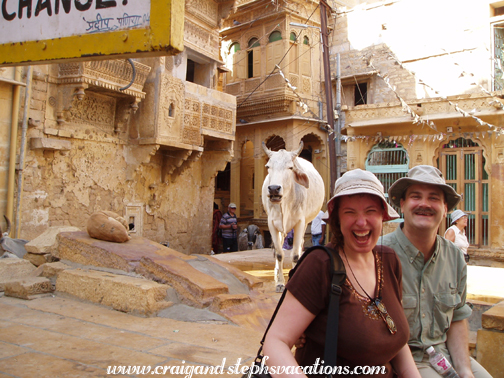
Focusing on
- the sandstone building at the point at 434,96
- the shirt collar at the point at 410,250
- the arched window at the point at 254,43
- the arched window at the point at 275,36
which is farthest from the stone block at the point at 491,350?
the arched window at the point at 254,43

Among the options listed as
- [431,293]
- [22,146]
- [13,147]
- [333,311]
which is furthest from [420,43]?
[333,311]

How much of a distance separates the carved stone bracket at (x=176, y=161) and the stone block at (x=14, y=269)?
811 centimetres

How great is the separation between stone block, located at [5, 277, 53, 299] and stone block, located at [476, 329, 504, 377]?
14.5 feet

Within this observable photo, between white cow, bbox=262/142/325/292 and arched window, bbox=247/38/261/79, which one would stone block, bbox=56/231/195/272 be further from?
arched window, bbox=247/38/261/79

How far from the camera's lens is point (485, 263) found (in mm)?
13844

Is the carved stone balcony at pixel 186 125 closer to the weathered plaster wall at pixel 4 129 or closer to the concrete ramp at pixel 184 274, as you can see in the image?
the weathered plaster wall at pixel 4 129

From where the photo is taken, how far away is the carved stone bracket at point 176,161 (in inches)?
539

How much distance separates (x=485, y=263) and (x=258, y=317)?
12.0 meters

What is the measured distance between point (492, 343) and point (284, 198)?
3.70 m

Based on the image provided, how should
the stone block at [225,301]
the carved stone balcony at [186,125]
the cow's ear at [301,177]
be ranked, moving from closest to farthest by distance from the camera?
the stone block at [225,301]
the cow's ear at [301,177]
the carved stone balcony at [186,125]

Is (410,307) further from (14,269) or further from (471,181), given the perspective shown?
(471,181)

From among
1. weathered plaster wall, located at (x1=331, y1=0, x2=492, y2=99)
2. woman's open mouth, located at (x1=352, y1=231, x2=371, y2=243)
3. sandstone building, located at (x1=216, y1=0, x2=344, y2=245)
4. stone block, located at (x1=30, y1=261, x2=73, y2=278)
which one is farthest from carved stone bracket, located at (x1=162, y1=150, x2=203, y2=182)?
woman's open mouth, located at (x1=352, y1=231, x2=371, y2=243)

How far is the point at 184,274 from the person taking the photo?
16.0ft

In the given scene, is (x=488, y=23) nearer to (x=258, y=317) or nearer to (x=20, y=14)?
(x=258, y=317)
